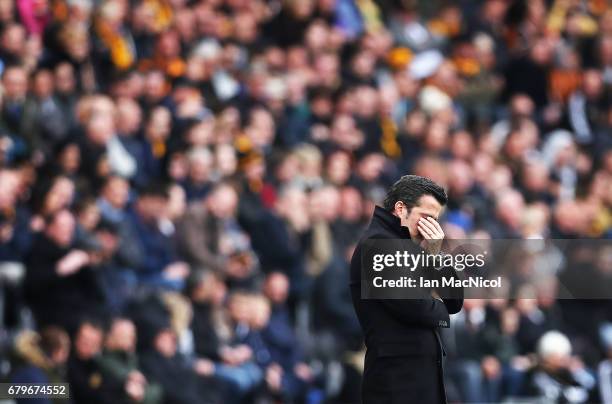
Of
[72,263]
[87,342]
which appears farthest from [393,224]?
[72,263]

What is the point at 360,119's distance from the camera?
48.7 ft

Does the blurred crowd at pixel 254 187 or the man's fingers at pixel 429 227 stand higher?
the blurred crowd at pixel 254 187

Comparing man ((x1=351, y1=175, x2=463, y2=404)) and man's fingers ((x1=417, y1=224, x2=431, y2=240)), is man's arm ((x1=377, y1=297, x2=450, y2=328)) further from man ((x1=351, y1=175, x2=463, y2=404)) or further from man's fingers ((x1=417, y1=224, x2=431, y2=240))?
man's fingers ((x1=417, y1=224, x2=431, y2=240))

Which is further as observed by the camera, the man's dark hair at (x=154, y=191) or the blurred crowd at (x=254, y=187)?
the man's dark hair at (x=154, y=191)

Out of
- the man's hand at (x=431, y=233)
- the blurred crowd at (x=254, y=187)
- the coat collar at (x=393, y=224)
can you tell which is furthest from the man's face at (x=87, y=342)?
the man's hand at (x=431, y=233)

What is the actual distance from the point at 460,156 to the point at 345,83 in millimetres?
1555

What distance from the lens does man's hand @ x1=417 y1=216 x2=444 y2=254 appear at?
6.41 meters

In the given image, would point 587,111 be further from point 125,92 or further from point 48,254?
→ point 48,254

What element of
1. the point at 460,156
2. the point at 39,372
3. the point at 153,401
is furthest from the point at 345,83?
the point at 39,372

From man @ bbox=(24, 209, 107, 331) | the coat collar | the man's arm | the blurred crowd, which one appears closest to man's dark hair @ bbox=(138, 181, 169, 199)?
the blurred crowd

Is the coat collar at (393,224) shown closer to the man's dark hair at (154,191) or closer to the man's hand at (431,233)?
the man's hand at (431,233)

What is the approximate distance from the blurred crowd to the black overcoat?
11.9ft

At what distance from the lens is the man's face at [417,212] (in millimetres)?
6461

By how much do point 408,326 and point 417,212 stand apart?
56 centimetres
